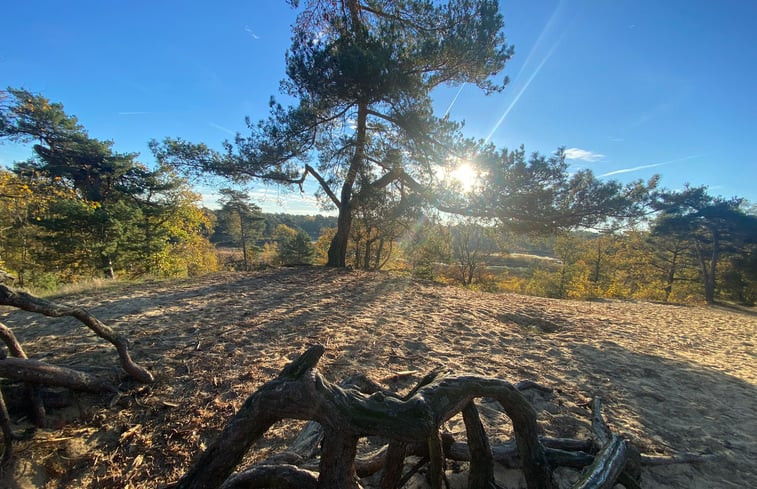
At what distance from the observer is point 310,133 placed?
8.91 metres

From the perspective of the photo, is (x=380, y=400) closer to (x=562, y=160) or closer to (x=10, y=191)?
(x=562, y=160)

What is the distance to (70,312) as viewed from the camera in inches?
88.0

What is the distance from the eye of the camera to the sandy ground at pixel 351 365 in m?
2.00

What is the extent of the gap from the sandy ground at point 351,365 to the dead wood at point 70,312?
161 mm

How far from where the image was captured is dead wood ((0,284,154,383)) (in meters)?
1.95

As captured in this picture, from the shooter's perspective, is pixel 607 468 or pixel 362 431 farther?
pixel 607 468

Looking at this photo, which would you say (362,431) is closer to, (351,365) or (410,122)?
(351,365)

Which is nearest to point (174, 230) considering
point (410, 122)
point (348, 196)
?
point (348, 196)

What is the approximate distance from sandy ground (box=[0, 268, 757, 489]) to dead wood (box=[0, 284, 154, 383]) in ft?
0.53

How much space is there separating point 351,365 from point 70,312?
263 centimetres

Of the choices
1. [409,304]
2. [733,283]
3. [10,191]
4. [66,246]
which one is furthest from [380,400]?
[733,283]

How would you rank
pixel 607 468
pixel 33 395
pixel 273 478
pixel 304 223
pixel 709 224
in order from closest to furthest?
1. pixel 273 478
2. pixel 607 468
3. pixel 33 395
4. pixel 709 224
5. pixel 304 223

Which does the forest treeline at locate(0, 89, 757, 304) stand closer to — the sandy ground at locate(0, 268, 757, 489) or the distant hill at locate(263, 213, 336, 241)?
the sandy ground at locate(0, 268, 757, 489)

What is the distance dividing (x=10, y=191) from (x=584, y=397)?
1334 cm
